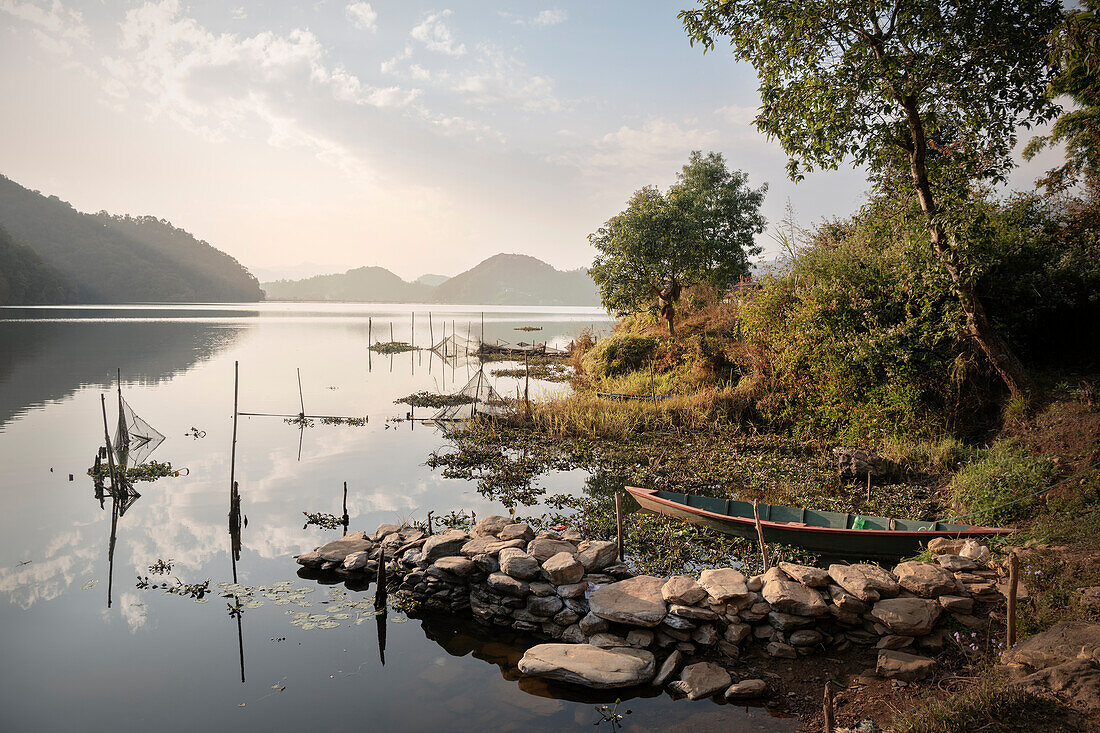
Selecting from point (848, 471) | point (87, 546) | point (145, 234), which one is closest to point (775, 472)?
point (848, 471)

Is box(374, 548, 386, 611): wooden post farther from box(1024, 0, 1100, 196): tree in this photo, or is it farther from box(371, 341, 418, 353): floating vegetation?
box(371, 341, 418, 353): floating vegetation

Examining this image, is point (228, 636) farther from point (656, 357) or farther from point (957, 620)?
point (656, 357)

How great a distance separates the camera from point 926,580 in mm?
6188

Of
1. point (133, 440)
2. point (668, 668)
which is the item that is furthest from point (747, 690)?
point (133, 440)

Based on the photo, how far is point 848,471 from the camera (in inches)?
457

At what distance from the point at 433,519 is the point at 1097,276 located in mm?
13420

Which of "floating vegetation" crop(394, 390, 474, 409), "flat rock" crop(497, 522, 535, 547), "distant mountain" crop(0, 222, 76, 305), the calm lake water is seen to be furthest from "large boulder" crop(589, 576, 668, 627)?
"distant mountain" crop(0, 222, 76, 305)

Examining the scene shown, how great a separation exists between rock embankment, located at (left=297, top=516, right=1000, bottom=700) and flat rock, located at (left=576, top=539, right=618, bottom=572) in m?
0.03

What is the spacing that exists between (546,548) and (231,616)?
13.9 feet

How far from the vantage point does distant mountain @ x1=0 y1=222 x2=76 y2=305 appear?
79.1 m

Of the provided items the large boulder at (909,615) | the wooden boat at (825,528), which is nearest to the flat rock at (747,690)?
the large boulder at (909,615)

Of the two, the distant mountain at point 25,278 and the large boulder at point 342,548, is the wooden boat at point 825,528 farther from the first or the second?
the distant mountain at point 25,278

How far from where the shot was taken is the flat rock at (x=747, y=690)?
5531 millimetres

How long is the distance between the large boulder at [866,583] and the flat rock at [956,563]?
2.27ft
